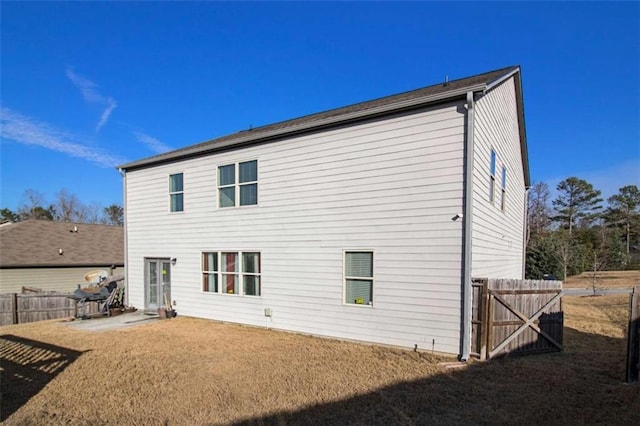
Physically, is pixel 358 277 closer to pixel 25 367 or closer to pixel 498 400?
pixel 498 400

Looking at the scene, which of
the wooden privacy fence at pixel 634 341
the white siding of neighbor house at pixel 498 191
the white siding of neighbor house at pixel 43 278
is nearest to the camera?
the wooden privacy fence at pixel 634 341

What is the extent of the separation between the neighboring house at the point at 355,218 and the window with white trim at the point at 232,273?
4cm

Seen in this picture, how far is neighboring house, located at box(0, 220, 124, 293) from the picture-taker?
16672 mm

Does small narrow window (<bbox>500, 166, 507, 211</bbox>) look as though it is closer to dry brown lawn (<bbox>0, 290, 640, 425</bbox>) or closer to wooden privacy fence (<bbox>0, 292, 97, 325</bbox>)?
dry brown lawn (<bbox>0, 290, 640, 425</bbox>)

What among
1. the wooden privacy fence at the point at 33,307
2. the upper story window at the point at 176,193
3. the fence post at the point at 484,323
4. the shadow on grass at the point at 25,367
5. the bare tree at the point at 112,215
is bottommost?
the wooden privacy fence at the point at 33,307

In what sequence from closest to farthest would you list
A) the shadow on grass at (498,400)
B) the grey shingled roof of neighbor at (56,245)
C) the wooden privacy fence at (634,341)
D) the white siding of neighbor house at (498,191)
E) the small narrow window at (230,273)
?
the shadow on grass at (498,400), the wooden privacy fence at (634,341), the white siding of neighbor house at (498,191), the small narrow window at (230,273), the grey shingled roof of neighbor at (56,245)

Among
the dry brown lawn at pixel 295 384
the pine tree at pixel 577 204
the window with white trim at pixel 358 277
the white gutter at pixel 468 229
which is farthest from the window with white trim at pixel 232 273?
the pine tree at pixel 577 204

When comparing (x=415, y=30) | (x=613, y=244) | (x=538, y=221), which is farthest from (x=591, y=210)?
(x=415, y=30)

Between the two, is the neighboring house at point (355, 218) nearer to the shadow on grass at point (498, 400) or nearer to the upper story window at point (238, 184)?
the upper story window at point (238, 184)

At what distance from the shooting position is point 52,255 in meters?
18.2

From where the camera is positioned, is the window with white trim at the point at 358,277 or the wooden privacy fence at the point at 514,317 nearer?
the wooden privacy fence at the point at 514,317

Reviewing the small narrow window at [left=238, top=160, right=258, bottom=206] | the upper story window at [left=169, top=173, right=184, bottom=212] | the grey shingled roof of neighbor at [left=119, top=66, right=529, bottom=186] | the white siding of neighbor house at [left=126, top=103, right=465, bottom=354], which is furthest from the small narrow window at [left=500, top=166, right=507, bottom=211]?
the upper story window at [left=169, top=173, right=184, bottom=212]

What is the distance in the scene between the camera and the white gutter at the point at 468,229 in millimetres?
6703

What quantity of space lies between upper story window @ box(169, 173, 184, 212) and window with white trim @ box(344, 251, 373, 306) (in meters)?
6.75
